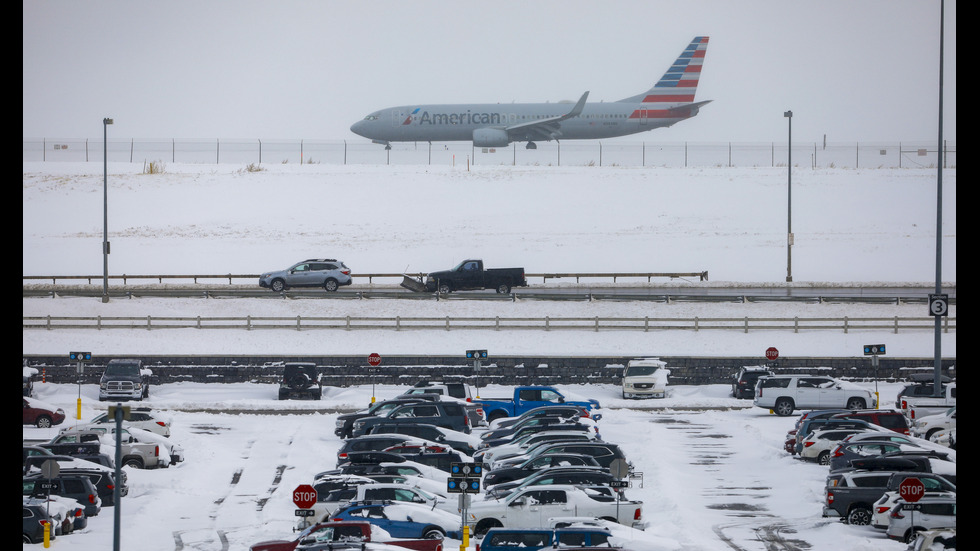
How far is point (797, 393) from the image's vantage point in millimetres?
36344

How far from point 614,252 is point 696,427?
36676 millimetres

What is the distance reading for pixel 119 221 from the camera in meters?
79.9

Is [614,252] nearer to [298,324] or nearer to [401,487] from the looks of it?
[298,324]

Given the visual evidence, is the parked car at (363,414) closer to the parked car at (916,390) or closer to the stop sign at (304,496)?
the stop sign at (304,496)

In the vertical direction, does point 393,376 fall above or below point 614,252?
below

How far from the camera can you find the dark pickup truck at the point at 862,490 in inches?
884

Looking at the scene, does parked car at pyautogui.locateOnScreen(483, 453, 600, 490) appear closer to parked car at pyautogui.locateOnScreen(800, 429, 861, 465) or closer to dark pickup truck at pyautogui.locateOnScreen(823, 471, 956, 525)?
dark pickup truck at pyautogui.locateOnScreen(823, 471, 956, 525)

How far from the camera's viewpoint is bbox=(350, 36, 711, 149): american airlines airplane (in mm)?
87500

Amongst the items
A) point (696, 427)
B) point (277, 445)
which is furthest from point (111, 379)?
point (696, 427)

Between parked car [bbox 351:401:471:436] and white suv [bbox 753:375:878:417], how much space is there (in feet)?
34.3

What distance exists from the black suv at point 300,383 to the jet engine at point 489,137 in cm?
4954

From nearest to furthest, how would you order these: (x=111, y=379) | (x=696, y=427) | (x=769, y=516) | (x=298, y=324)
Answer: (x=769, y=516), (x=696, y=427), (x=111, y=379), (x=298, y=324)

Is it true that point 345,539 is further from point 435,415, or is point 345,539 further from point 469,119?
point 469,119

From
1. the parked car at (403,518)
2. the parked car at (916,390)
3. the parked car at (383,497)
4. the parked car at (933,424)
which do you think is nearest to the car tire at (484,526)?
the parked car at (403,518)
